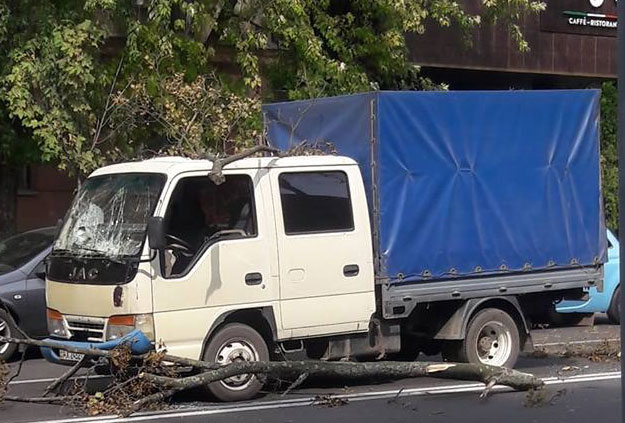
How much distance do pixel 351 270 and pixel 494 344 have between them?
209 cm

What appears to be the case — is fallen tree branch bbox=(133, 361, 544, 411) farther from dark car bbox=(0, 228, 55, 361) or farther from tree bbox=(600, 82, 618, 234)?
tree bbox=(600, 82, 618, 234)

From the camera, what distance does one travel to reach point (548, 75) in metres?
26.8

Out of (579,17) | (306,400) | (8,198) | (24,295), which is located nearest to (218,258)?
(306,400)

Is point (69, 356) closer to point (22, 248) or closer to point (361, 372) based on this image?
point (361, 372)

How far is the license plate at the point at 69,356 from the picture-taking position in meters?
9.86

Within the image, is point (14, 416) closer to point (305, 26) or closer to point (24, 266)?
point (24, 266)

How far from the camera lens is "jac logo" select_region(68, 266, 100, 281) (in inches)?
393

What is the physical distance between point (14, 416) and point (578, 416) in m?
5.06

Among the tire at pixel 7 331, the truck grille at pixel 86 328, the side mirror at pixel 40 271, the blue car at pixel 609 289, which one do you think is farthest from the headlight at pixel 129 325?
the blue car at pixel 609 289

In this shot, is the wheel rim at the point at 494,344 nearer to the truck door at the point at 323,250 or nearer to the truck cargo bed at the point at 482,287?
the truck cargo bed at the point at 482,287

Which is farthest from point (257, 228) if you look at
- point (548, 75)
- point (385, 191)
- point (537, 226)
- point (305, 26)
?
point (548, 75)

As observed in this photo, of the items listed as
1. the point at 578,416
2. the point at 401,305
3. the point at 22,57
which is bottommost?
the point at 578,416

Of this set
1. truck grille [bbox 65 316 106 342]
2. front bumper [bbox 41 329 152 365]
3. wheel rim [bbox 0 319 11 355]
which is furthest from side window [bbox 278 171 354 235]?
wheel rim [bbox 0 319 11 355]

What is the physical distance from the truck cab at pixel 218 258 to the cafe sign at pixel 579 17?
16018 mm
